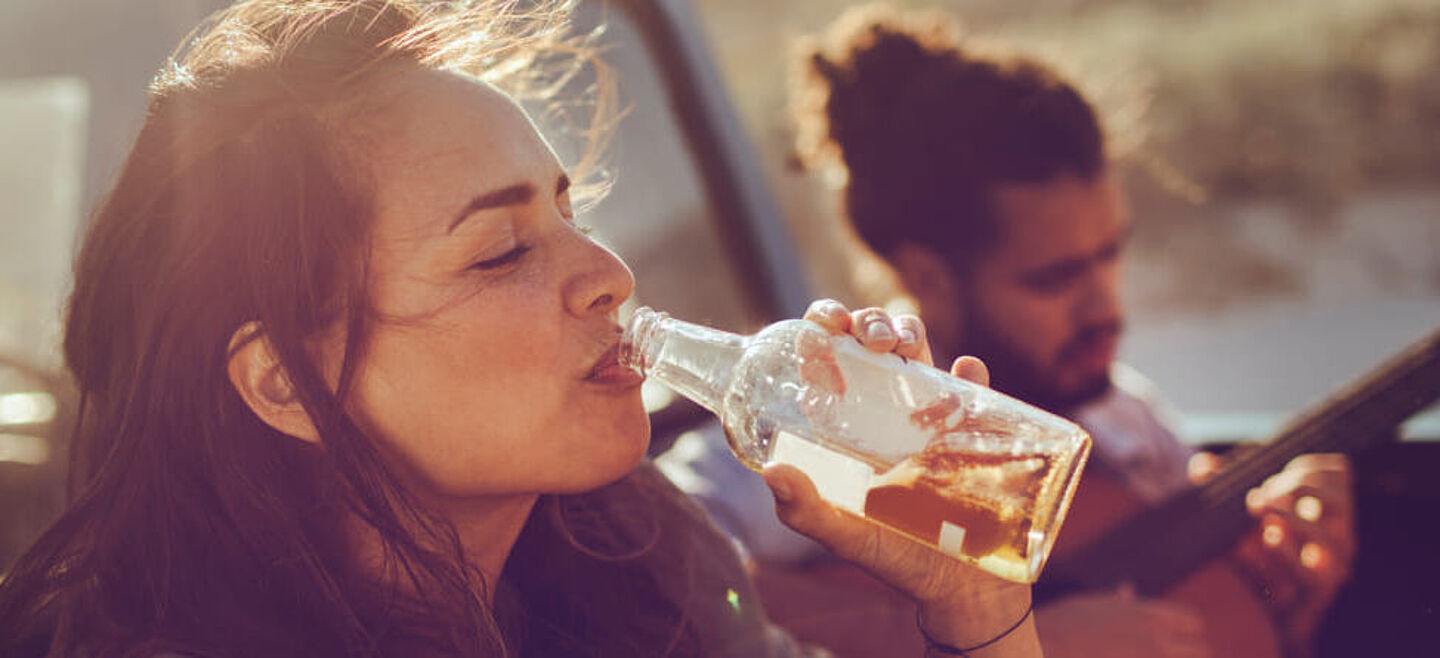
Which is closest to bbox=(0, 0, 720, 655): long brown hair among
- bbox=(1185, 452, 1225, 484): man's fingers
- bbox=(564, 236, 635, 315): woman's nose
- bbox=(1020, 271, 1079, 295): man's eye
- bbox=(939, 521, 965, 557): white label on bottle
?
bbox=(564, 236, 635, 315): woman's nose

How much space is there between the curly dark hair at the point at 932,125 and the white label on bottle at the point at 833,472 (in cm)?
155

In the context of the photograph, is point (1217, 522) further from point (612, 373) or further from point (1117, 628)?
point (612, 373)

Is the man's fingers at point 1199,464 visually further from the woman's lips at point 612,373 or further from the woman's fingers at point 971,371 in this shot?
the woman's lips at point 612,373

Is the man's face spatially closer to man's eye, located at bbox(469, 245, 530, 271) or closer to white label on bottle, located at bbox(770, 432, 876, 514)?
white label on bottle, located at bbox(770, 432, 876, 514)

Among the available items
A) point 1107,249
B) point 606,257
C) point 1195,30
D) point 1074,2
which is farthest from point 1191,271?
point 606,257

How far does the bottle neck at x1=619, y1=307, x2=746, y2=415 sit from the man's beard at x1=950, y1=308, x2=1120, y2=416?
1.35 metres

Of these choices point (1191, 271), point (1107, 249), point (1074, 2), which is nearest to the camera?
point (1107, 249)

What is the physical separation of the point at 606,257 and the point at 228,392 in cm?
50

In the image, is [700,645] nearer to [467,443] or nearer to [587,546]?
[587,546]

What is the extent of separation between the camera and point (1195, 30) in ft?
52.7

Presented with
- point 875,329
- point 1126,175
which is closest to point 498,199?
point 875,329

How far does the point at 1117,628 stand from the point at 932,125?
48.6 inches

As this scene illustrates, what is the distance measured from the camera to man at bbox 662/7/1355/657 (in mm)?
2812

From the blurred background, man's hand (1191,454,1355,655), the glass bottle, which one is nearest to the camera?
the glass bottle
